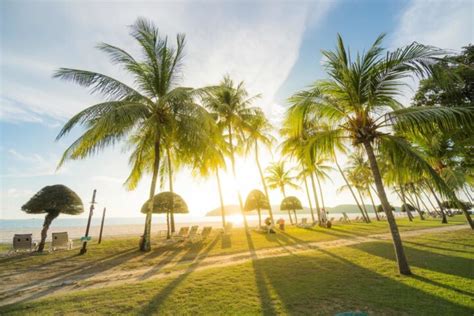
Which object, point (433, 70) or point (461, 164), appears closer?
point (433, 70)

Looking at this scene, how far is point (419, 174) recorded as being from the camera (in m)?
7.21

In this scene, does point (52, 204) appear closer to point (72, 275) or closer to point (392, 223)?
point (72, 275)

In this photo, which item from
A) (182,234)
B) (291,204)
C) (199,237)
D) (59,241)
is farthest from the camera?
(291,204)

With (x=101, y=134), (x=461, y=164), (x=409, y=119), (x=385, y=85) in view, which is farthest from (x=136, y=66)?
(x=461, y=164)

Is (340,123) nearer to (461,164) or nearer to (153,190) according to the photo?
(153,190)

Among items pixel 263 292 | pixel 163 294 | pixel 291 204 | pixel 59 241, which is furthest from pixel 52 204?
pixel 291 204

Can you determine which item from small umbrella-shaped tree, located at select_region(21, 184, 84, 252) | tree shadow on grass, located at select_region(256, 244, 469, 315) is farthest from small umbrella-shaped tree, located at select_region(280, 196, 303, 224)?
small umbrella-shaped tree, located at select_region(21, 184, 84, 252)

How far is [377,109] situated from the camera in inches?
289

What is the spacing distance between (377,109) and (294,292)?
5853mm

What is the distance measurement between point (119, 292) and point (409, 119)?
845 centimetres

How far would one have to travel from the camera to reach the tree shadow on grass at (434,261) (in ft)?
21.5

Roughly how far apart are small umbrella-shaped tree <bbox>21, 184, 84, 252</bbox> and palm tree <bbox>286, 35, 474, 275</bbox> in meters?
12.6

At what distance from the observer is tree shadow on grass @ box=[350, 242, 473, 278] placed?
6557 mm

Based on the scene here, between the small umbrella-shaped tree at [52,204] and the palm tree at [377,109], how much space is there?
497 inches
